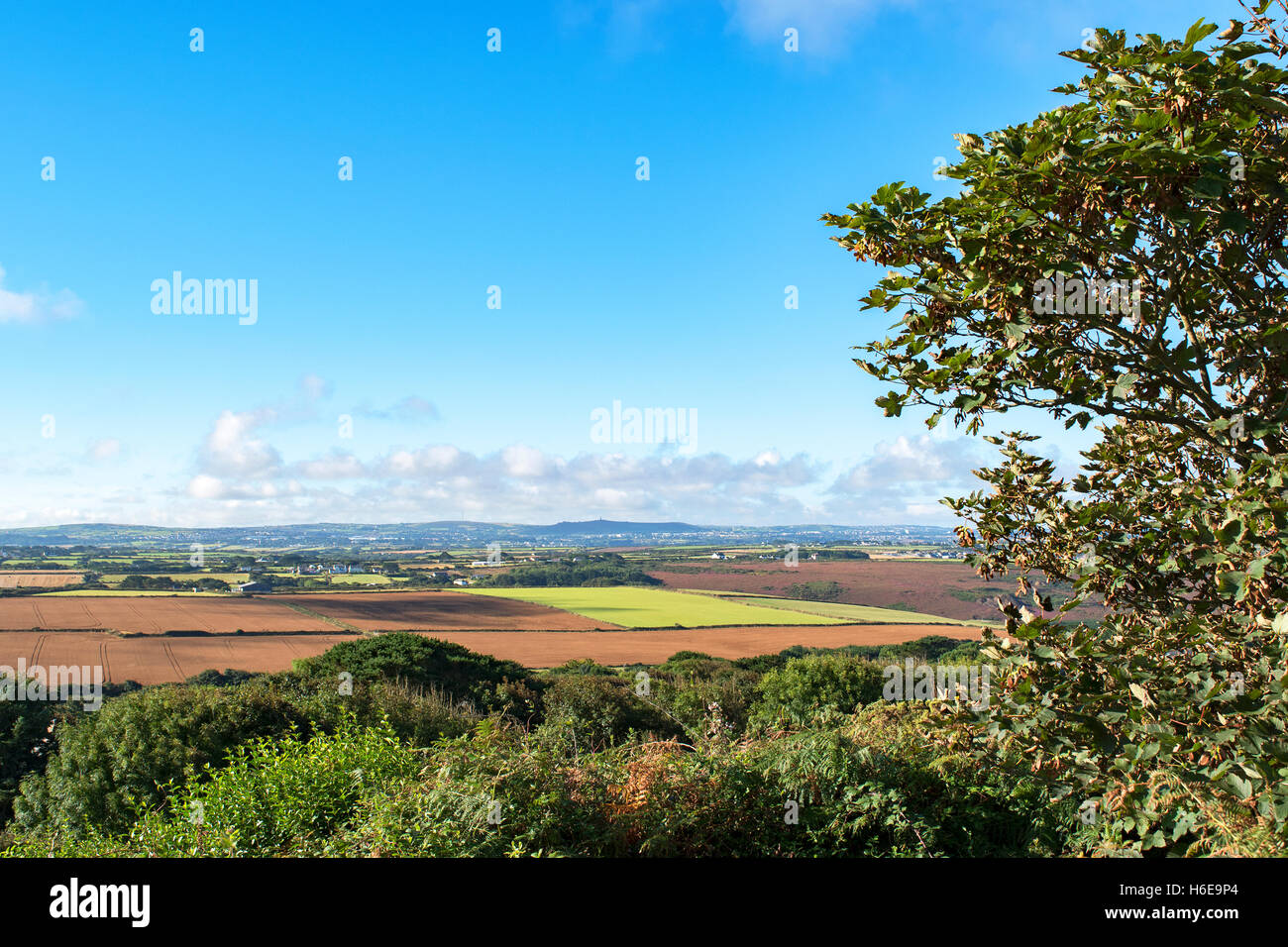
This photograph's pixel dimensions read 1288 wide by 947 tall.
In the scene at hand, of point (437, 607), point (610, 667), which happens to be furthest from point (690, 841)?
point (437, 607)

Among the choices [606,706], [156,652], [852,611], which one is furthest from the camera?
[852,611]

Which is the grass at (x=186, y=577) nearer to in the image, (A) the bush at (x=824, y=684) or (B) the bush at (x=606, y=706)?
(B) the bush at (x=606, y=706)

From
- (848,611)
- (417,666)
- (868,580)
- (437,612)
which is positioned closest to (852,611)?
(848,611)

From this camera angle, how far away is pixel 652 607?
2721 inches

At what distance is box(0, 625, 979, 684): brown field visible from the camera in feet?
119

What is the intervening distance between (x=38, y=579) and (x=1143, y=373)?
91140 millimetres

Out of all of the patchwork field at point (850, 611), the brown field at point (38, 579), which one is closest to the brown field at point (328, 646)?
the patchwork field at point (850, 611)

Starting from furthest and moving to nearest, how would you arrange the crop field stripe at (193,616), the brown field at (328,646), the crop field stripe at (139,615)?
the crop field stripe at (193,616)
the crop field stripe at (139,615)
the brown field at (328,646)

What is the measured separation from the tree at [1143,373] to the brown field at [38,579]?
82680 millimetres

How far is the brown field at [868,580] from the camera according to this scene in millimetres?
73188

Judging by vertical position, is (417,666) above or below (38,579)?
above

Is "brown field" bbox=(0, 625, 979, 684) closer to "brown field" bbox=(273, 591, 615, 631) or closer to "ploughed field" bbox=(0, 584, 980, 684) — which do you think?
"ploughed field" bbox=(0, 584, 980, 684)

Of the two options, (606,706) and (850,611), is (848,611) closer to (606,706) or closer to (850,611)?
(850,611)
